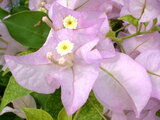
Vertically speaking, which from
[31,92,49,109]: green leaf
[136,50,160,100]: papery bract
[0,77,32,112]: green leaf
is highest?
[136,50,160,100]: papery bract

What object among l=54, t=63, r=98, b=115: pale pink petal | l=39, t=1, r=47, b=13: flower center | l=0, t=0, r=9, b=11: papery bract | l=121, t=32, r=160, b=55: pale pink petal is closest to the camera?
l=54, t=63, r=98, b=115: pale pink petal

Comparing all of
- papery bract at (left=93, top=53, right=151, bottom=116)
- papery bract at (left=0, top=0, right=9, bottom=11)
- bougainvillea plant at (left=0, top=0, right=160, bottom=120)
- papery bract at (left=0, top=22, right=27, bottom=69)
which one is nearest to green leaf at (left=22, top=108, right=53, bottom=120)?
bougainvillea plant at (left=0, top=0, right=160, bottom=120)

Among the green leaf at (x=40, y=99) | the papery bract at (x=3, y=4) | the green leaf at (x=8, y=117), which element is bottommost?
the green leaf at (x=8, y=117)

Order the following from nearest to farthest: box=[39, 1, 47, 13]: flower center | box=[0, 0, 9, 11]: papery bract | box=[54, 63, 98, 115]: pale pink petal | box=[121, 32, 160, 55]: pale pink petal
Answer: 1. box=[54, 63, 98, 115]: pale pink petal
2. box=[121, 32, 160, 55]: pale pink petal
3. box=[39, 1, 47, 13]: flower center
4. box=[0, 0, 9, 11]: papery bract

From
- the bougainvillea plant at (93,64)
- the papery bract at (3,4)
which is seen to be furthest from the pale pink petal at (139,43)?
the papery bract at (3,4)

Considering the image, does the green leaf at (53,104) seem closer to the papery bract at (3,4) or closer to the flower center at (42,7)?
the flower center at (42,7)

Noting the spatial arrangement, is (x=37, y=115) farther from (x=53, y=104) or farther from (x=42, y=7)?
(x=42, y=7)

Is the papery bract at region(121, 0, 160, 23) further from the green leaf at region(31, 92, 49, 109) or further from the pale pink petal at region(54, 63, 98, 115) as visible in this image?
the green leaf at region(31, 92, 49, 109)

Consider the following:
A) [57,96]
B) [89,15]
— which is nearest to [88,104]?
[57,96]
